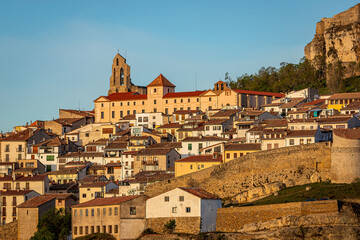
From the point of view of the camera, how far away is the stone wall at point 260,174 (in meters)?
69.8

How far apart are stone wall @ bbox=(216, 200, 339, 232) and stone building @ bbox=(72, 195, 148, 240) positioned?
716cm

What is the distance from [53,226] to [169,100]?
52.0 m

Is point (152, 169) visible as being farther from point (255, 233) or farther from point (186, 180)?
point (255, 233)

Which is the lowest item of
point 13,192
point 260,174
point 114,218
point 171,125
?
point 114,218

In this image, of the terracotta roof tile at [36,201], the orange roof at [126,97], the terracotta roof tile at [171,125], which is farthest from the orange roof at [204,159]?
the orange roof at [126,97]

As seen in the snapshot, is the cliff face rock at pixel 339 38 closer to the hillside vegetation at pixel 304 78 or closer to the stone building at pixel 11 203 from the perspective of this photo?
the hillside vegetation at pixel 304 78

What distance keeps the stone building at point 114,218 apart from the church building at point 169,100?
153ft

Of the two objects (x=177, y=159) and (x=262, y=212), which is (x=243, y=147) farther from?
(x=262, y=212)

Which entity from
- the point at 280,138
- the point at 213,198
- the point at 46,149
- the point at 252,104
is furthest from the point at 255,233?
the point at 252,104

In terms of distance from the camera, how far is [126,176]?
89.8 m

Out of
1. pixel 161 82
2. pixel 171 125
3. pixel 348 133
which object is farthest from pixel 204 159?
pixel 161 82

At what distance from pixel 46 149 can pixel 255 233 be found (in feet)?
156

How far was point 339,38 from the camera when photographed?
12781 cm

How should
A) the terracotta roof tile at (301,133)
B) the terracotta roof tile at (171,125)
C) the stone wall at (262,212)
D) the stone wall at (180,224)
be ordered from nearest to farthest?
the stone wall at (262,212) < the stone wall at (180,224) < the terracotta roof tile at (301,133) < the terracotta roof tile at (171,125)
